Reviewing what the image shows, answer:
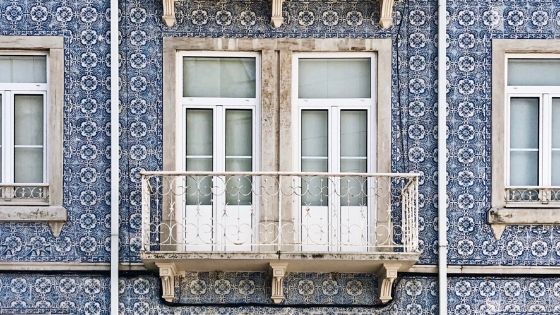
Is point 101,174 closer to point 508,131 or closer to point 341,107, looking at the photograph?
point 341,107

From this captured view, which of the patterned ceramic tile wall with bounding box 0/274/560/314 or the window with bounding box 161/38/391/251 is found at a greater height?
the window with bounding box 161/38/391/251

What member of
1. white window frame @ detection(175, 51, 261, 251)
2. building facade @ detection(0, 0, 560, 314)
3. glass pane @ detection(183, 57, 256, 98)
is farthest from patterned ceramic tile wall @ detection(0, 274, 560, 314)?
glass pane @ detection(183, 57, 256, 98)

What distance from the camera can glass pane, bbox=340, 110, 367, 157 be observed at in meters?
15.1

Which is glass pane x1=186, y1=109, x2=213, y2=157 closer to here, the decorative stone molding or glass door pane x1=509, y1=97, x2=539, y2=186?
the decorative stone molding

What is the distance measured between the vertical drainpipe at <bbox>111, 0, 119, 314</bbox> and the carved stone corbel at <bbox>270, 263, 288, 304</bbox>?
5.87 ft

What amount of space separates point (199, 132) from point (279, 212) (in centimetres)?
143

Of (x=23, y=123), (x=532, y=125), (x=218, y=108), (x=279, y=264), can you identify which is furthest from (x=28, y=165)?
(x=532, y=125)

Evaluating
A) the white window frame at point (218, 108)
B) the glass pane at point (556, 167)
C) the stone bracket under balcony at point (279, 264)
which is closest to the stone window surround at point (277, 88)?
the white window frame at point (218, 108)

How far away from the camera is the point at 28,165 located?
591 inches

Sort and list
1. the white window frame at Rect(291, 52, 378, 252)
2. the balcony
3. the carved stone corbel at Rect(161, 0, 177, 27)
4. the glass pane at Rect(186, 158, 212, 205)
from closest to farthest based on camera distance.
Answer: the balcony → the carved stone corbel at Rect(161, 0, 177, 27) → the glass pane at Rect(186, 158, 212, 205) → the white window frame at Rect(291, 52, 378, 252)

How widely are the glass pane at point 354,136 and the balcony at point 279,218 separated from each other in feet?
1.12

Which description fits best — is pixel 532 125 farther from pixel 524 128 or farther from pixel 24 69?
pixel 24 69

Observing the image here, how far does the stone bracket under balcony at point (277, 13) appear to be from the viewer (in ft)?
48.7

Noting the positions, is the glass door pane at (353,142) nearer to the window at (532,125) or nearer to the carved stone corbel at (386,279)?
the carved stone corbel at (386,279)
